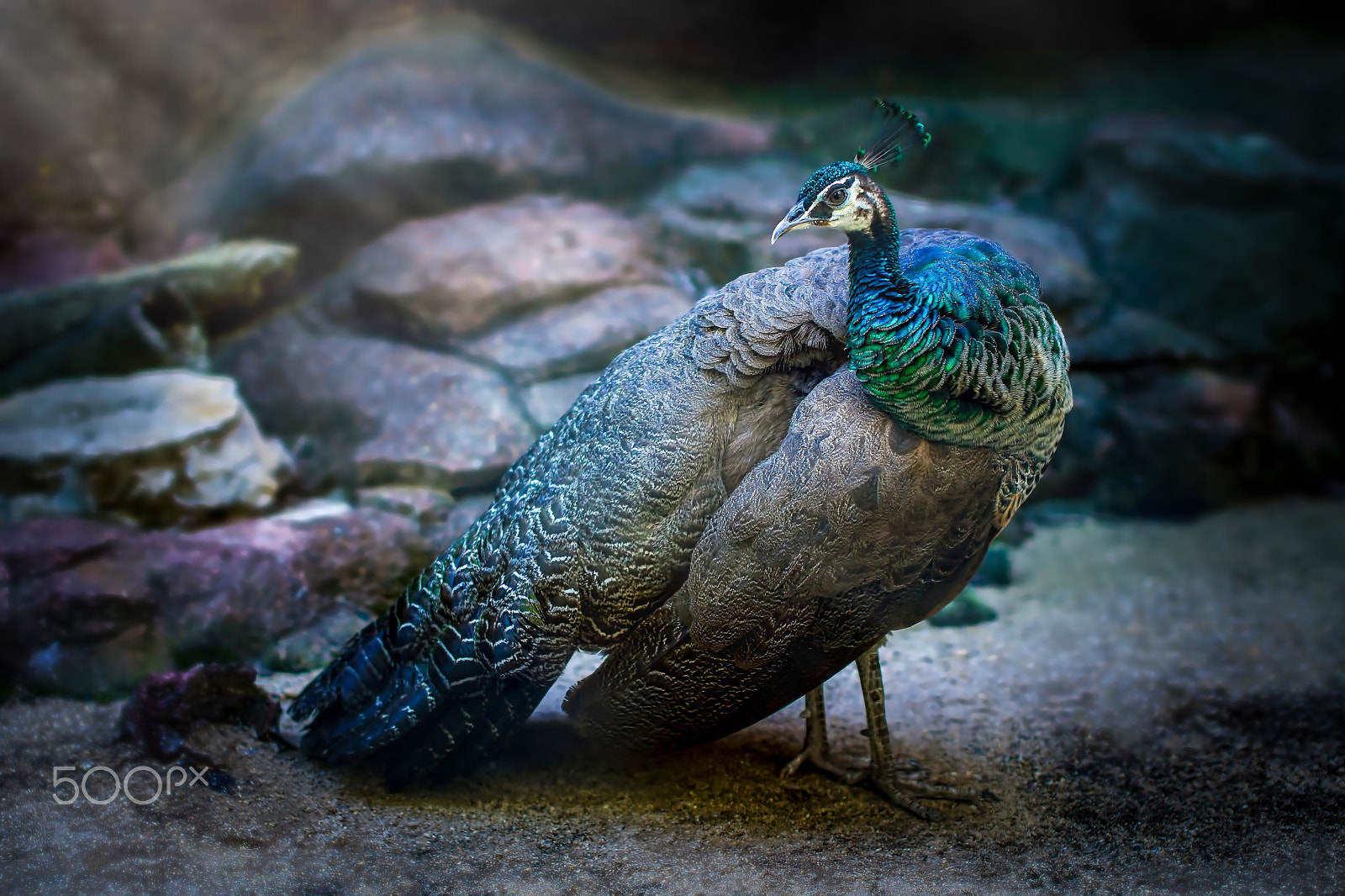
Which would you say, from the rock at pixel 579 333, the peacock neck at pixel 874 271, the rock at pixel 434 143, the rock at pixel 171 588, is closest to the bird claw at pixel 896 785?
the peacock neck at pixel 874 271

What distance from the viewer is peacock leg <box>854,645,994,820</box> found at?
2742 millimetres

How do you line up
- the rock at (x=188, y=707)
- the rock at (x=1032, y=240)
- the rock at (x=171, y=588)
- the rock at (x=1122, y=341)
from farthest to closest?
1. the rock at (x=1122, y=341)
2. the rock at (x=1032, y=240)
3. the rock at (x=171, y=588)
4. the rock at (x=188, y=707)

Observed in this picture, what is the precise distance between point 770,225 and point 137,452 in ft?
10.2

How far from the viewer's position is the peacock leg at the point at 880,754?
108 inches

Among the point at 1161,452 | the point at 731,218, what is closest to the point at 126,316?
the point at 731,218

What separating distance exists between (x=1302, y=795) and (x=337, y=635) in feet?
10.1

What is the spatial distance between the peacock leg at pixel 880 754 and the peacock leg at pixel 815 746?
0.36 feet

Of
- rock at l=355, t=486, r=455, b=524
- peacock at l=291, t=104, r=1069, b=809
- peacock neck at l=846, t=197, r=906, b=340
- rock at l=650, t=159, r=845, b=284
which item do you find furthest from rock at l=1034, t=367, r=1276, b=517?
peacock neck at l=846, t=197, r=906, b=340

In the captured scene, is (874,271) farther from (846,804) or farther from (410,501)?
(410,501)

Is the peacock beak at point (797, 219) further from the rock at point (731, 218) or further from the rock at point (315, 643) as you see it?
the rock at point (731, 218)

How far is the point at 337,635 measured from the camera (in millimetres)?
3590

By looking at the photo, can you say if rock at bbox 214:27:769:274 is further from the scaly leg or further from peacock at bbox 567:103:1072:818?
the scaly leg

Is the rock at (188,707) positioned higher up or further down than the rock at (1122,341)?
further down

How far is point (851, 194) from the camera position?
7.22ft
